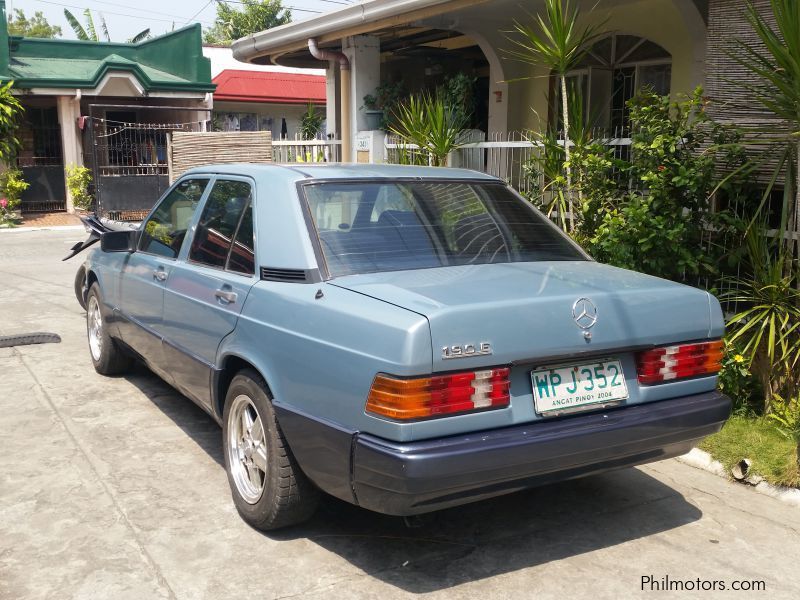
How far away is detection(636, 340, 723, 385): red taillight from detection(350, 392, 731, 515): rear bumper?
0.13 metres

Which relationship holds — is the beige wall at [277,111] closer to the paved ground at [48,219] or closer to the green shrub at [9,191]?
the paved ground at [48,219]

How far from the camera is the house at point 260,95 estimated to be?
27781mm

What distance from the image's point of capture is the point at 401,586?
3453mm

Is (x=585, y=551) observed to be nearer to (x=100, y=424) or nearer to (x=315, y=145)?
(x=100, y=424)

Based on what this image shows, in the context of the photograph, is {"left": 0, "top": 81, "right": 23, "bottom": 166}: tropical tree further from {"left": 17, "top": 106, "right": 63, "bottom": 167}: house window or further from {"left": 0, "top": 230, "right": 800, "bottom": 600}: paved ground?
{"left": 0, "top": 230, "right": 800, "bottom": 600}: paved ground

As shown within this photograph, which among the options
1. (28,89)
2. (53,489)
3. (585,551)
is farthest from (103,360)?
(28,89)

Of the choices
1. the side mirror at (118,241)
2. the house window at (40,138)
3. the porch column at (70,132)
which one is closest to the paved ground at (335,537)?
the side mirror at (118,241)

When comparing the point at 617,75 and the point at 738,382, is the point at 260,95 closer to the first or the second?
the point at 617,75

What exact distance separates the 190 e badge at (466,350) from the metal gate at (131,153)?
16.2 m

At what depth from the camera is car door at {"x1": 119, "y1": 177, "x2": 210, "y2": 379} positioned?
4.99 metres

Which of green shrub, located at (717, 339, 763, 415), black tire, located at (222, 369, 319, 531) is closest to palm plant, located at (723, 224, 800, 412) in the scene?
green shrub, located at (717, 339, 763, 415)

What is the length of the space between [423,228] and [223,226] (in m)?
1.13

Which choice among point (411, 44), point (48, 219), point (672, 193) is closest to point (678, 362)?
point (672, 193)

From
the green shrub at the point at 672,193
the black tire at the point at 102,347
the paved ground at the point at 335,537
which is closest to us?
the paved ground at the point at 335,537
